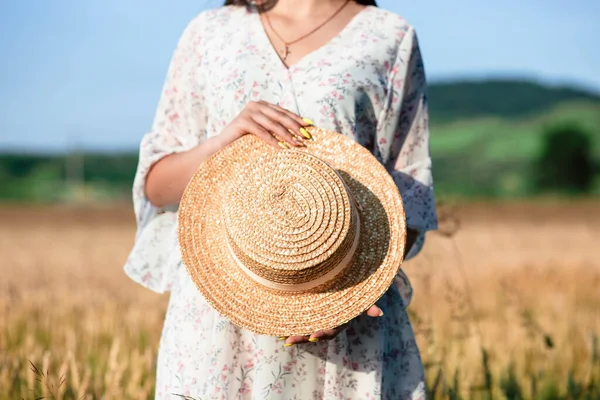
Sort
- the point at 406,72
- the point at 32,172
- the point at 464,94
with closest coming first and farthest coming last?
1. the point at 406,72
2. the point at 32,172
3. the point at 464,94

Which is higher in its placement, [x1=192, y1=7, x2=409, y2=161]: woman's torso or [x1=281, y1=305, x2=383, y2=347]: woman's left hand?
[x1=192, y1=7, x2=409, y2=161]: woman's torso

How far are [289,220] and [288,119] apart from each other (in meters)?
0.26

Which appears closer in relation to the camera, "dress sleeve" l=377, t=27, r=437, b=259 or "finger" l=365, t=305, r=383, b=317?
"finger" l=365, t=305, r=383, b=317

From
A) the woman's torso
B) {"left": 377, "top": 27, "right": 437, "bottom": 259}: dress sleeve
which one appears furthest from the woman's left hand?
the woman's torso

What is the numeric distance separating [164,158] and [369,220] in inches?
24.8

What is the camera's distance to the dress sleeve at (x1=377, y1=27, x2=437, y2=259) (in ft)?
7.09

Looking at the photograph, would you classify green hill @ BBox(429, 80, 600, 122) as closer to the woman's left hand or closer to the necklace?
the necklace

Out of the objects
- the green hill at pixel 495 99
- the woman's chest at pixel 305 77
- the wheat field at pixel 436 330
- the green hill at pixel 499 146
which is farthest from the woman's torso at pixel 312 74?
the green hill at pixel 495 99

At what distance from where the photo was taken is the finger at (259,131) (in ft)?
6.22

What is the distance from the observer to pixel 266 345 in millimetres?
1981

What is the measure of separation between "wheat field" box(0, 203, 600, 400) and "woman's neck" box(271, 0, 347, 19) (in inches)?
45.6

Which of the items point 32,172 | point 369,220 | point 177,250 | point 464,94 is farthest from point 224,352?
point 464,94

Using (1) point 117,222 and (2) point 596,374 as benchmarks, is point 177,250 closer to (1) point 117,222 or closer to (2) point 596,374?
(2) point 596,374

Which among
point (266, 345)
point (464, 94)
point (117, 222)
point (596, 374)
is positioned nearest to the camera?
point (266, 345)
